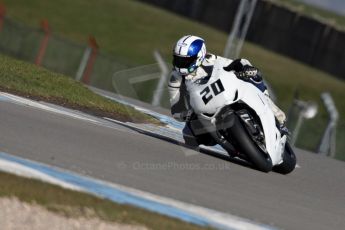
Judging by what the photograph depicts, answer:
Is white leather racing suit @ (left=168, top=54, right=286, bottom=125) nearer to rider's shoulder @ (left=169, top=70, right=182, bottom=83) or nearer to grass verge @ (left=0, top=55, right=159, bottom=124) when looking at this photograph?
rider's shoulder @ (left=169, top=70, right=182, bottom=83)

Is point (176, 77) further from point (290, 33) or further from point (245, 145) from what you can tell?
point (290, 33)

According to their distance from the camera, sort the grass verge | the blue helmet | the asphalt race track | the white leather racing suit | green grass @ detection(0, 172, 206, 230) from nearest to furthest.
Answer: green grass @ detection(0, 172, 206, 230)
the asphalt race track
the blue helmet
the white leather racing suit
the grass verge

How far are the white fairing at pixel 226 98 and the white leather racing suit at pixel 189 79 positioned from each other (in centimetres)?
8

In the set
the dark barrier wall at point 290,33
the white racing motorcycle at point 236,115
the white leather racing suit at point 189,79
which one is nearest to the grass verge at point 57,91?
the white leather racing suit at point 189,79

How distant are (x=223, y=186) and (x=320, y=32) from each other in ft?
106

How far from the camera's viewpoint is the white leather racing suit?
1134cm

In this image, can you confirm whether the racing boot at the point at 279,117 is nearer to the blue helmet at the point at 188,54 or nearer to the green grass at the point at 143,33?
the blue helmet at the point at 188,54

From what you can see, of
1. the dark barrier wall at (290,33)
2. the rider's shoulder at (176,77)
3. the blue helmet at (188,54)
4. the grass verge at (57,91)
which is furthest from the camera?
the dark barrier wall at (290,33)

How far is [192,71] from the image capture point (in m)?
11.2

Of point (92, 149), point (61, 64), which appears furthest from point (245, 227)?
point (61, 64)

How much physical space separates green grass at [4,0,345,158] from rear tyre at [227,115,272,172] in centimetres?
2615

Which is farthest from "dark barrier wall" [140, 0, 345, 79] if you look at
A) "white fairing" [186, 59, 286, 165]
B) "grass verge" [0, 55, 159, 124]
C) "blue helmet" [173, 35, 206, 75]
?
"blue helmet" [173, 35, 206, 75]

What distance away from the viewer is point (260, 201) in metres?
9.48

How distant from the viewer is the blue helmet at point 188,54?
11141 millimetres
